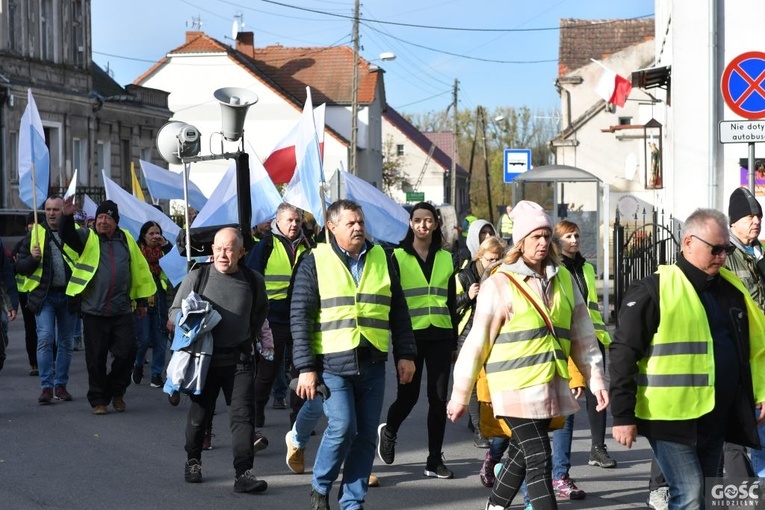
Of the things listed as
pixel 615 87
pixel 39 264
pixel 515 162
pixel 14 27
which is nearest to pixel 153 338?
pixel 39 264

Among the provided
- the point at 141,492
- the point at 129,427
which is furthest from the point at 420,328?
the point at 129,427

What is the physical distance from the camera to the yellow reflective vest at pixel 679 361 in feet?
18.0

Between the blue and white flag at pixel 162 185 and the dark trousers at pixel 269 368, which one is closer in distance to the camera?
the dark trousers at pixel 269 368

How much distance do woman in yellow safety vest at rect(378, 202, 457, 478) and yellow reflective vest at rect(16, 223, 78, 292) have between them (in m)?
3.98

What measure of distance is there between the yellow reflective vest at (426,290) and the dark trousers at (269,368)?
5.06ft

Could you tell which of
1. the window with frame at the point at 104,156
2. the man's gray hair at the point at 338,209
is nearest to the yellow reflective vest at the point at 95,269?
the man's gray hair at the point at 338,209

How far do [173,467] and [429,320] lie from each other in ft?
6.92

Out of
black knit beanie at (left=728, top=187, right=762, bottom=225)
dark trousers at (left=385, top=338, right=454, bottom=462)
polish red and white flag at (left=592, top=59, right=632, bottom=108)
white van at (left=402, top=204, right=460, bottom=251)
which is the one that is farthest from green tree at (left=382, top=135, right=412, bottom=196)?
black knit beanie at (left=728, top=187, right=762, bottom=225)

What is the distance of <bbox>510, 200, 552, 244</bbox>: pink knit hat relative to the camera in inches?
249

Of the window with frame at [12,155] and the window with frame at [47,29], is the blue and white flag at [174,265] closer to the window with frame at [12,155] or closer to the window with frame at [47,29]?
the window with frame at [12,155]

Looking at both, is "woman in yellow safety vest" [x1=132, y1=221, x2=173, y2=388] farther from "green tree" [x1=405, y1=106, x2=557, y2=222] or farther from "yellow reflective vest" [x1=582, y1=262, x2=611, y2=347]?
"green tree" [x1=405, y1=106, x2=557, y2=222]

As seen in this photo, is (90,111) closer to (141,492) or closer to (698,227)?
(141,492)

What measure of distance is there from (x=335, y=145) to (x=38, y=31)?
96.3ft

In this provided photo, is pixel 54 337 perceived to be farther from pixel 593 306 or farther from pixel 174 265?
pixel 593 306
